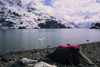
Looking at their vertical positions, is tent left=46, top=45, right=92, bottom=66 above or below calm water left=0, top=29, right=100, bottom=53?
above

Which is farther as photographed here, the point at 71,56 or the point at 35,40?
the point at 35,40

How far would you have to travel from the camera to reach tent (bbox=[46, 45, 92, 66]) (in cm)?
1153

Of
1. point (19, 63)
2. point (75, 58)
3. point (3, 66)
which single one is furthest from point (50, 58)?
point (3, 66)

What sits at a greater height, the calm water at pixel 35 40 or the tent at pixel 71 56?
the tent at pixel 71 56

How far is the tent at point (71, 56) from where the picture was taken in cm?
1153

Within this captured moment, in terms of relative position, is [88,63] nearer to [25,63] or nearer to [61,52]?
[61,52]

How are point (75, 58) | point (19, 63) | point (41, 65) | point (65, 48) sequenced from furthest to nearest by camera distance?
point (65, 48), point (75, 58), point (19, 63), point (41, 65)

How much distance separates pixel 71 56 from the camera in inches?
462

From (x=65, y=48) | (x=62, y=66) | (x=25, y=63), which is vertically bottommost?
(x=62, y=66)

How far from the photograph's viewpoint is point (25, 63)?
10195mm

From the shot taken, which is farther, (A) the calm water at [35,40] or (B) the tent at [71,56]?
(A) the calm water at [35,40]

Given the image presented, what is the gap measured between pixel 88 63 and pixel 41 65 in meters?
5.50

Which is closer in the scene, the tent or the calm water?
the tent

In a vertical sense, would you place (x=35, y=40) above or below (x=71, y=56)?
below
